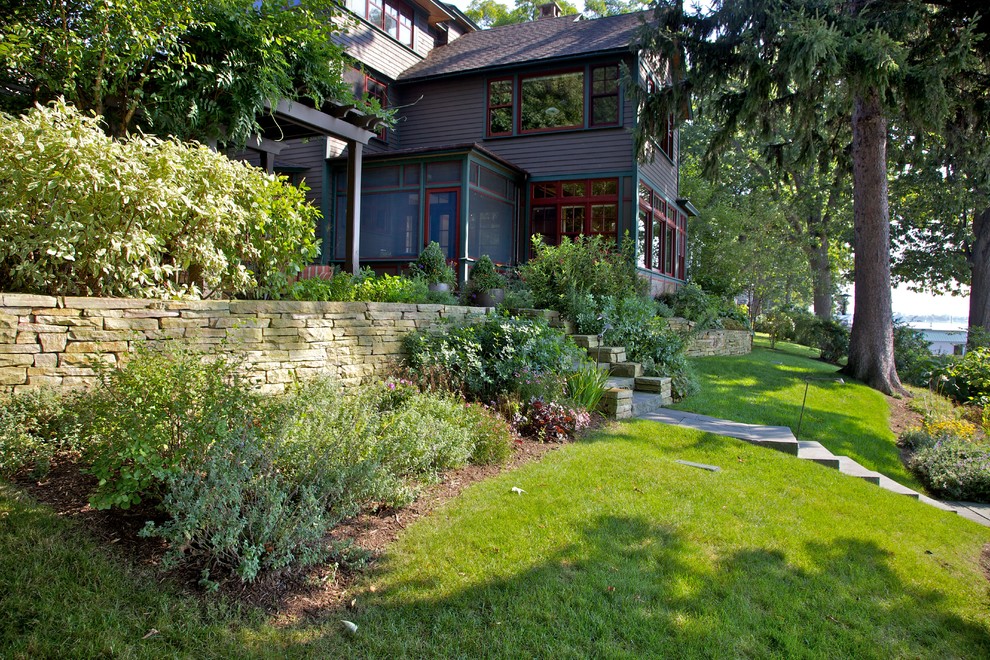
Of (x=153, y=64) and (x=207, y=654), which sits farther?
(x=153, y=64)

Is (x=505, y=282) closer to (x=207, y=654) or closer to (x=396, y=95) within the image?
(x=396, y=95)

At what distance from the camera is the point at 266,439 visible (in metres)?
3.31

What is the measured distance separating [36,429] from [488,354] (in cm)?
404

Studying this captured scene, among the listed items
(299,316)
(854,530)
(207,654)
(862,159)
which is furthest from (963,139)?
(207,654)

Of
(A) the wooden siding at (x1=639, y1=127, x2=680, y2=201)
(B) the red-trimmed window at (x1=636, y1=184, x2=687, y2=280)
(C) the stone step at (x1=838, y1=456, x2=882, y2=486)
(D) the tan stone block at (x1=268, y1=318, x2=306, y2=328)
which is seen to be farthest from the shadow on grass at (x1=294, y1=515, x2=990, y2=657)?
(A) the wooden siding at (x1=639, y1=127, x2=680, y2=201)

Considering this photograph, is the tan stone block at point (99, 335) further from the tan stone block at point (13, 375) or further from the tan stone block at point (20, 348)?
the tan stone block at point (13, 375)

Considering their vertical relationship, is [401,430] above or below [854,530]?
above

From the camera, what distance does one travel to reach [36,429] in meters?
3.48

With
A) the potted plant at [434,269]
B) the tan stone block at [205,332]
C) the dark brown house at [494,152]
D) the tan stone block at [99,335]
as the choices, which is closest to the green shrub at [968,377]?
the dark brown house at [494,152]

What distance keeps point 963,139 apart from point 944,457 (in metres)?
8.50

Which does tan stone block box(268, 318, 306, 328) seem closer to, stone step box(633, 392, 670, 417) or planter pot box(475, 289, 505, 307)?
stone step box(633, 392, 670, 417)

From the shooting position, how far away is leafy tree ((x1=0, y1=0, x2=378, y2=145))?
6344 millimetres

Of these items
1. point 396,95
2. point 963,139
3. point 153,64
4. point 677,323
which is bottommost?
point 677,323

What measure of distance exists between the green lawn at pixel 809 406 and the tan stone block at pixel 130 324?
622 centimetres
